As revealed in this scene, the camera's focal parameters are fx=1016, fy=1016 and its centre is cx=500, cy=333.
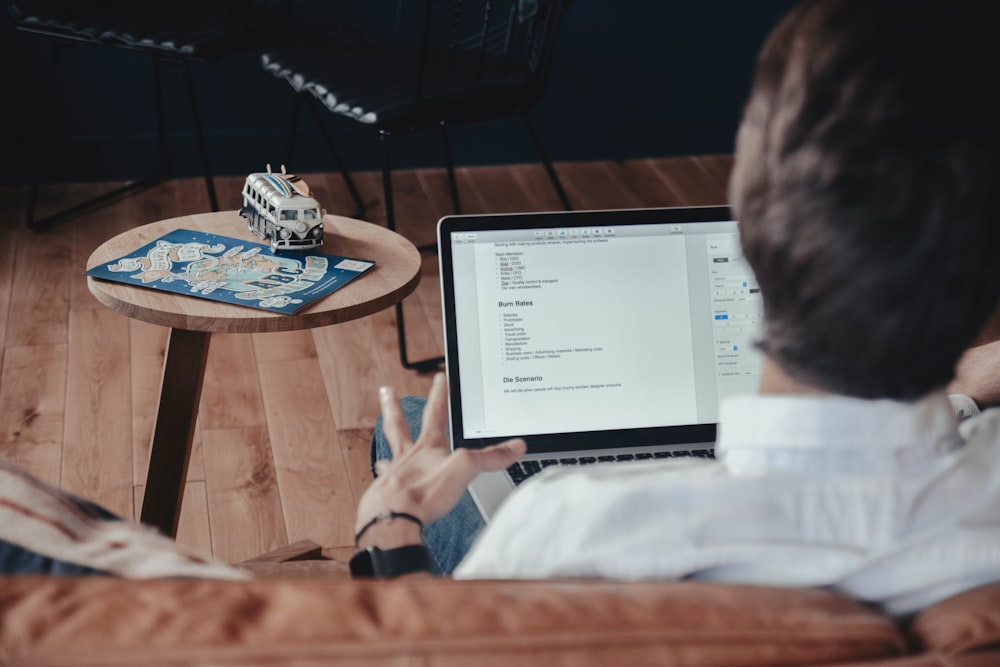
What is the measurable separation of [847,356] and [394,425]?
473 mm

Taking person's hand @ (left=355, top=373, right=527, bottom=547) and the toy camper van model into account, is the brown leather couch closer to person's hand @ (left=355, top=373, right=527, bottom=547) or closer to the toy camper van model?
person's hand @ (left=355, top=373, right=527, bottom=547)

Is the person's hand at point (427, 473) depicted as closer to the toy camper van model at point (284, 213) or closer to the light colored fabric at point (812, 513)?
the light colored fabric at point (812, 513)

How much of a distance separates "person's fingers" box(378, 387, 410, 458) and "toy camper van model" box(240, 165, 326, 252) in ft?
2.30

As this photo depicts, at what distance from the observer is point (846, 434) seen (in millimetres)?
636

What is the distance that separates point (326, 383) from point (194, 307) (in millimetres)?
1132

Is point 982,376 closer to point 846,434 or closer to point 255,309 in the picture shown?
point 846,434

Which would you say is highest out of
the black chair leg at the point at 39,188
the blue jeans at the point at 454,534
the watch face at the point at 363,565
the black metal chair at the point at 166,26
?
the black metal chair at the point at 166,26

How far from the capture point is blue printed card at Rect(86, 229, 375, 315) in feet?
4.82

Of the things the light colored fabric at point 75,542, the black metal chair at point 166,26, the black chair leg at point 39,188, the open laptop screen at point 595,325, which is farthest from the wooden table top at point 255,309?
the black chair leg at point 39,188

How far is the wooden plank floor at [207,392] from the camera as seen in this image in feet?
6.81

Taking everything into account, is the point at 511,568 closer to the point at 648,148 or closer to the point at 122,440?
the point at 122,440

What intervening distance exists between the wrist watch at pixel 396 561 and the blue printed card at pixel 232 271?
633 millimetres

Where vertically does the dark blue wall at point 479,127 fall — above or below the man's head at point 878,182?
above

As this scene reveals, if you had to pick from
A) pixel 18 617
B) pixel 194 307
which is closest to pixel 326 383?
pixel 194 307
